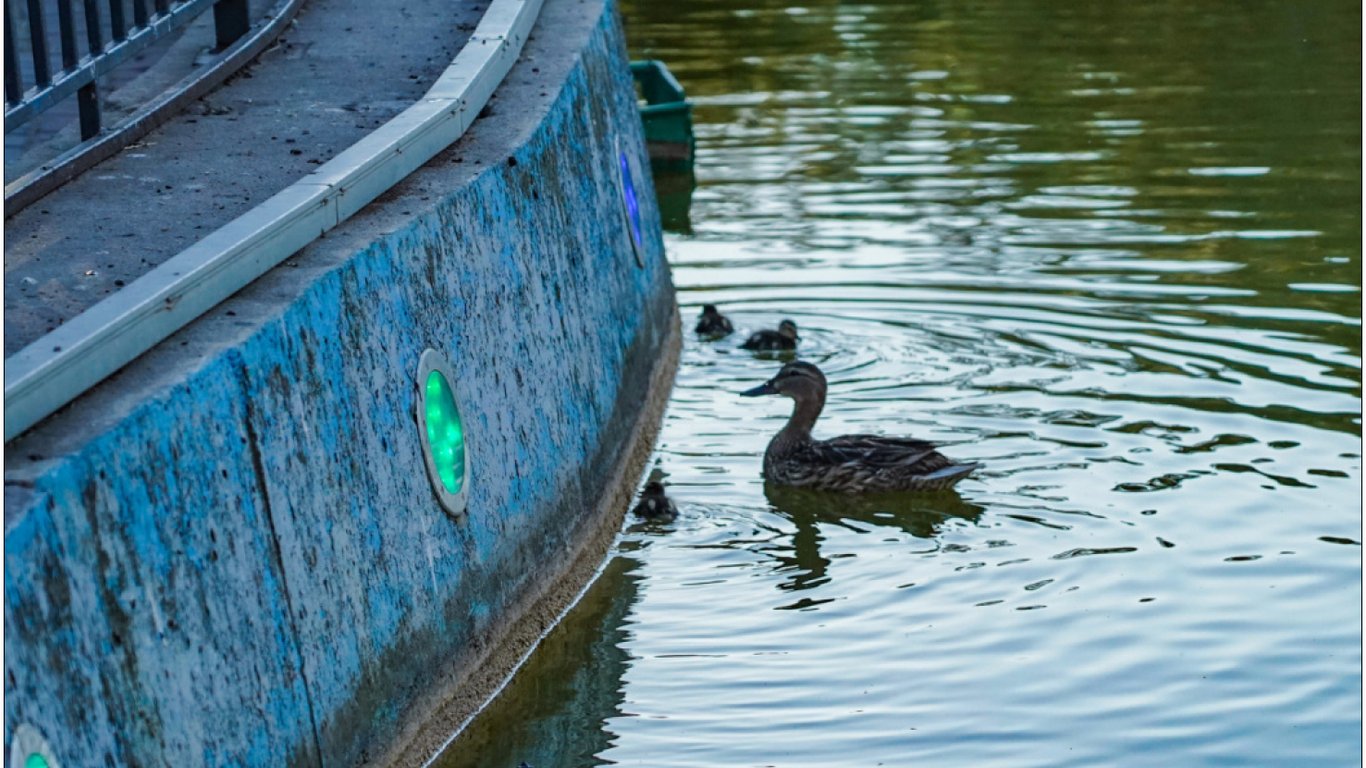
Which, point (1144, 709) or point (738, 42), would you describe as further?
point (738, 42)

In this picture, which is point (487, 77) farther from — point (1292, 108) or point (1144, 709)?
point (1292, 108)

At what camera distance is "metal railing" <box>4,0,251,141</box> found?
7918 mm

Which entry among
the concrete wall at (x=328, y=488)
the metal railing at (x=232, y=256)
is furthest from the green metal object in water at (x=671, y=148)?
the metal railing at (x=232, y=256)

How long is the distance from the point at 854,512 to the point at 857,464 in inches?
9.6

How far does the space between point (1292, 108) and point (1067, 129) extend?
7.52 feet

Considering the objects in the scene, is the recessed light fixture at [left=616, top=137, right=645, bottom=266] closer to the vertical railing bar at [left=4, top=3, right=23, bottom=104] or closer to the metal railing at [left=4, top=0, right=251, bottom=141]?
the metal railing at [left=4, top=0, right=251, bottom=141]

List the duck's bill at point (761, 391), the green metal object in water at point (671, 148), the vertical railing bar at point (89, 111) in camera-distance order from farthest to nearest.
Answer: the green metal object in water at point (671, 148)
the duck's bill at point (761, 391)
the vertical railing bar at point (89, 111)

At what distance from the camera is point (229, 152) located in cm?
912

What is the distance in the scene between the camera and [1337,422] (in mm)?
11266

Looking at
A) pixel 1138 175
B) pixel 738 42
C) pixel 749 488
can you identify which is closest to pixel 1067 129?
pixel 1138 175

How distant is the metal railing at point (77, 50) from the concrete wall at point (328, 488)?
4.47 feet

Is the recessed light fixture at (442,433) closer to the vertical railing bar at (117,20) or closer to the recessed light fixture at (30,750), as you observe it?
the vertical railing bar at (117,20)

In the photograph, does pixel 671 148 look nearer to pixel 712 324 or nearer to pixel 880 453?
pixel 712 324

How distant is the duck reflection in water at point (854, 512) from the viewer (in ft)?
33.1
